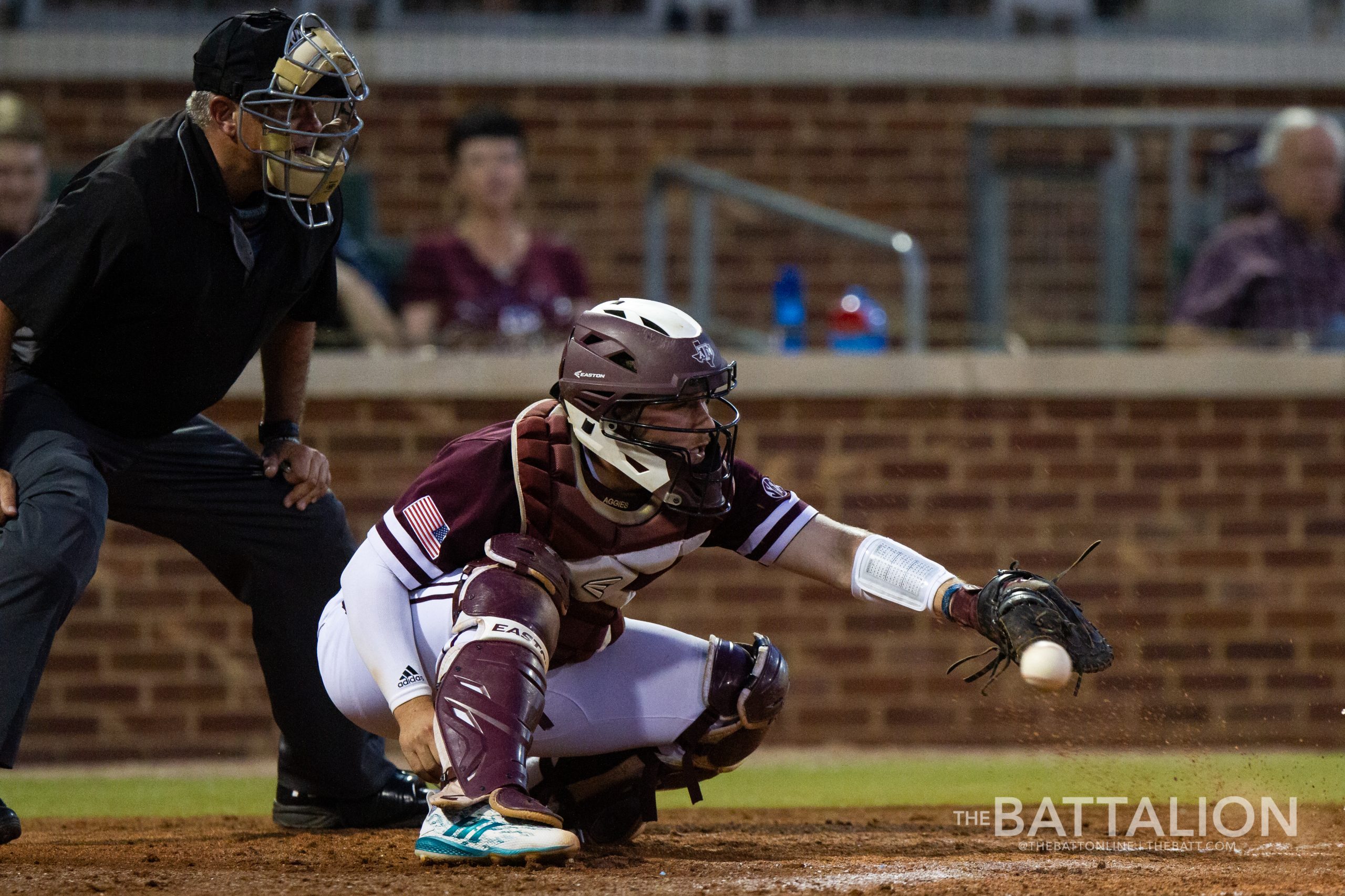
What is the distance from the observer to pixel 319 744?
4.92m

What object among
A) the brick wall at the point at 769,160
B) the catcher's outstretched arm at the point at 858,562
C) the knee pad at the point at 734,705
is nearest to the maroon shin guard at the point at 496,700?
the knee pad at the point at 734,705

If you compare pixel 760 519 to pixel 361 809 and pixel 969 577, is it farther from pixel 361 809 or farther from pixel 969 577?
pixel 969 577

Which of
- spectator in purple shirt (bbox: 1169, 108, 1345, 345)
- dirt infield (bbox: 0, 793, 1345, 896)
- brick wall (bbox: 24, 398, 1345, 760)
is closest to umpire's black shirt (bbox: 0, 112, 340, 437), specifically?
dirt infield (bbox: 0, 793, 1345, 896)

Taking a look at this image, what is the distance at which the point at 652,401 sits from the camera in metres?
4.12

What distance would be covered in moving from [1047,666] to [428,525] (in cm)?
149

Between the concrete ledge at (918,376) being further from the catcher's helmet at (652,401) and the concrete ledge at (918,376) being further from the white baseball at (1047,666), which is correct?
the white baseball at (1047,666)

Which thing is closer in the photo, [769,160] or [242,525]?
[242,525]

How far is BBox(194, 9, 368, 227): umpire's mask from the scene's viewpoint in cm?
441

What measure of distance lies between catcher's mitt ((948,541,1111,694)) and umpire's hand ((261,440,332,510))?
1939 mm

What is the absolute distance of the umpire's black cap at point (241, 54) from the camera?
4.43 m

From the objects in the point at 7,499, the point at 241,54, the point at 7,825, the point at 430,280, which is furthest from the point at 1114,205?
the point at 7,825

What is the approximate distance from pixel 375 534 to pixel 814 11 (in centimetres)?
612

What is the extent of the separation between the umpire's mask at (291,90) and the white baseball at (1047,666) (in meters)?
2.14

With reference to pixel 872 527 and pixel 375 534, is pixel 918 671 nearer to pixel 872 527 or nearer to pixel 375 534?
pixel 872 527
